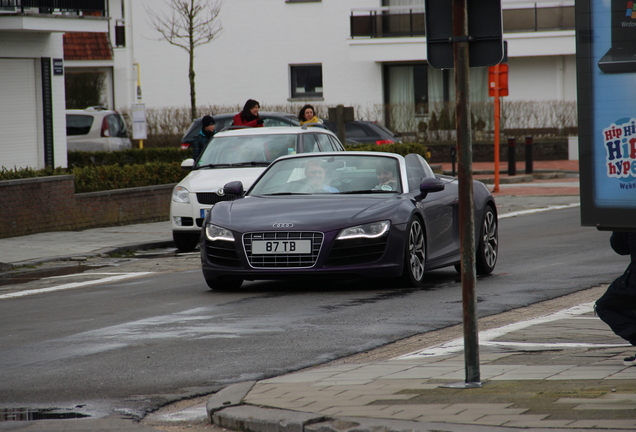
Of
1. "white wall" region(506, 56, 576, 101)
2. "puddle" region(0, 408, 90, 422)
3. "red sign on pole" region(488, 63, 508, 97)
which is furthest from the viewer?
"white wall" region(506, 56, 576, 101)

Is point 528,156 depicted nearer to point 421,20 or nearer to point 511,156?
point 511,156

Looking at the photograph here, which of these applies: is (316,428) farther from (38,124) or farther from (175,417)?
(38,124)

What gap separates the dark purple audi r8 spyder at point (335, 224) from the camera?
35.7 feet

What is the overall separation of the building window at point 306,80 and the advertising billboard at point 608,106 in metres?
41.0

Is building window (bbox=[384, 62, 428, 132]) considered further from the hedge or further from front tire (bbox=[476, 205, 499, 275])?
front tire (bbox=[476, 205, 499, 275])

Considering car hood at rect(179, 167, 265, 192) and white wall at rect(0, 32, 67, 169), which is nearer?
car hood at rect(179, 167, 265, 192)

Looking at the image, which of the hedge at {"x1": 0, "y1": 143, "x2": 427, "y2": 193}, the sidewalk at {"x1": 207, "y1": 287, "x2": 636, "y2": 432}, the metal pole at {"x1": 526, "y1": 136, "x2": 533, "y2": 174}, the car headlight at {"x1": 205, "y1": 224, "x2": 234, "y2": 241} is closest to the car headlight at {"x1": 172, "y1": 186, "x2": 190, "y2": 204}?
the hedge at {"x1": 0, "y1": 143, "x2": 427, "y2": 193}

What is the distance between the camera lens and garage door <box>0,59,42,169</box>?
1019 inches

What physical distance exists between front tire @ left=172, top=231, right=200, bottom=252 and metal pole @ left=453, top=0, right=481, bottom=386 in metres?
10.9

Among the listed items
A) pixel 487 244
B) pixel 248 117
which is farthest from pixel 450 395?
pixel 248 117

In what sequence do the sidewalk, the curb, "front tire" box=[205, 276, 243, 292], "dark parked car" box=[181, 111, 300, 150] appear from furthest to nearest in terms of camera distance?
1. "dark parked car" box=[181, 111, 300, 150]
2. the curb
3. "front tire" box=[205, 276, 243, 292]
4. the sidewalk

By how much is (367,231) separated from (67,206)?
29.8 feet

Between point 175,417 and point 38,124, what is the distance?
70.7ft

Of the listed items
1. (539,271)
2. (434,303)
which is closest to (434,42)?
(434,303)
